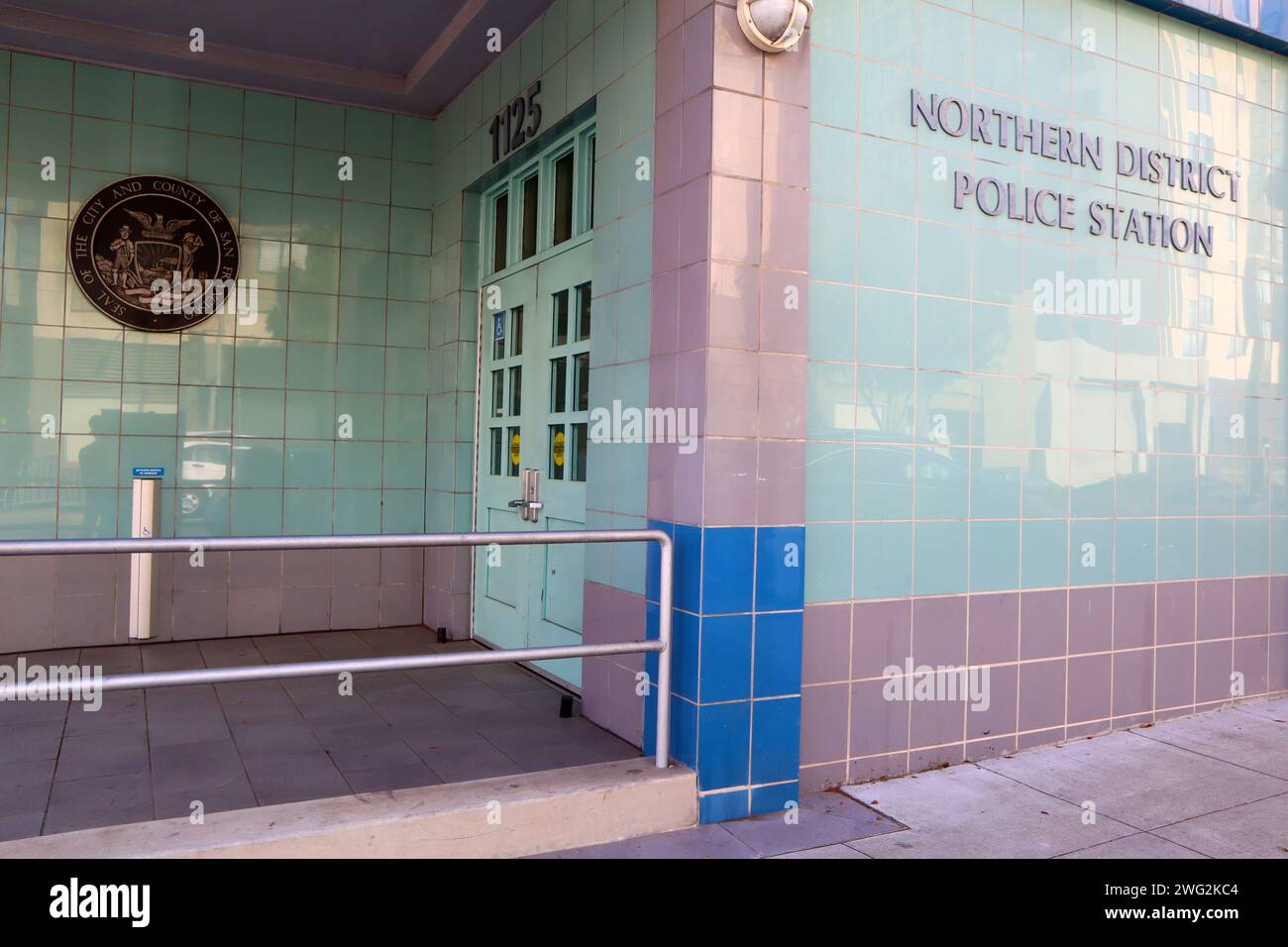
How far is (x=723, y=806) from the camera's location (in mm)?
3176

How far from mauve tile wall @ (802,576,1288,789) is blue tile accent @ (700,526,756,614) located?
1.24ft

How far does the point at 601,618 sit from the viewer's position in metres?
3.85

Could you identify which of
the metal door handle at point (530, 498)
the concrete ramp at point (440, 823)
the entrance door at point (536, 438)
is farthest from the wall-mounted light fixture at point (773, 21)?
the concrete ramp at point (440, 823)

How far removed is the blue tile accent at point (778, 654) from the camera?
10.6 feet

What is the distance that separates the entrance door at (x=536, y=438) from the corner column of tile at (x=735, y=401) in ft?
3.30

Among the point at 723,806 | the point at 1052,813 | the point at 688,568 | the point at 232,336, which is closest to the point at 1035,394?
the point at 1052,813

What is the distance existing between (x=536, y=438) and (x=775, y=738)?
2074 mm

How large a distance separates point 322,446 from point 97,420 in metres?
1.16

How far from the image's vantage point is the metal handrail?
7.74 ft

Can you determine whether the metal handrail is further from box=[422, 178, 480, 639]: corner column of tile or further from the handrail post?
box=[422, 178, 480, 639]: corner column of tile

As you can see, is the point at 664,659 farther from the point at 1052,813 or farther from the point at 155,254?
the point at 155,254

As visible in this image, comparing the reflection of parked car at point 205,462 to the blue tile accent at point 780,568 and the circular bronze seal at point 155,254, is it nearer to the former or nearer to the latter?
the circular bronze seal at point 155,254

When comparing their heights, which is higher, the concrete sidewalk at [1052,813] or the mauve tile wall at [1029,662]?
the mauve tile wall at [1029,662]

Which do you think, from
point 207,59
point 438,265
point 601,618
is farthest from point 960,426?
point 207,59
